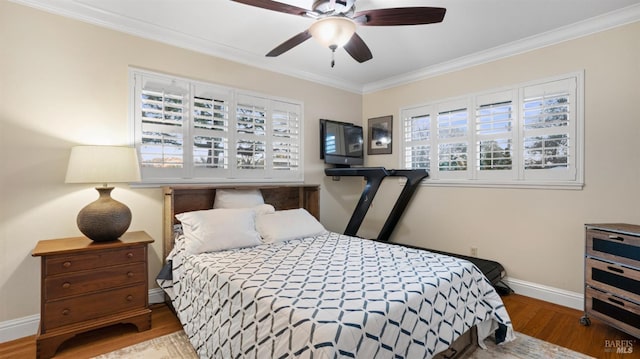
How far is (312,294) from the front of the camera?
5.07 ft

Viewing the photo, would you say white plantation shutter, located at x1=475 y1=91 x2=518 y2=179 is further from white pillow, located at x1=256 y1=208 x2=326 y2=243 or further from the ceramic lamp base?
the ceramic lamp base

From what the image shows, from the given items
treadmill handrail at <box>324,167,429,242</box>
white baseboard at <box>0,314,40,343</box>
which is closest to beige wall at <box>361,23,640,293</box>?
treadmill handrail at <box>324,167,429,242</box>

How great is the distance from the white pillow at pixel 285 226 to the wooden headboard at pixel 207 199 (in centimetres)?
49

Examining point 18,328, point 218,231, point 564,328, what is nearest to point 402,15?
point 218,231

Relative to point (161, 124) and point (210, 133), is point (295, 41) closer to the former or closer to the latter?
point (210, 133)

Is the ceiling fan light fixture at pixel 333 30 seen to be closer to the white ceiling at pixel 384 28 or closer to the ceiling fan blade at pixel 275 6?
the ceiling fan blade at pixel 275 6

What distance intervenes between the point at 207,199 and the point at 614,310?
3511 mm

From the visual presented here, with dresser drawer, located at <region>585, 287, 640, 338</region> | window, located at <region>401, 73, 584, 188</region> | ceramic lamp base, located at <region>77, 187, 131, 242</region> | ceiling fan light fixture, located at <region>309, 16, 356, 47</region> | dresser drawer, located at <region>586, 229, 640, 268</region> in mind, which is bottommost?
dresser drawer, located at <region>585, 287, 640, 338</region>

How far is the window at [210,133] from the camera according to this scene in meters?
2.79

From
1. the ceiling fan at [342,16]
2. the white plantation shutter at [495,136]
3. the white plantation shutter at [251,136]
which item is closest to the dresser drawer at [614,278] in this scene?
the white plantation shutter at [495,136]

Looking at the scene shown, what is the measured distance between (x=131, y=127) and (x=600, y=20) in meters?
4.18

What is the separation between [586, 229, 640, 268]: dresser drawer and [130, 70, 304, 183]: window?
9.57 ft

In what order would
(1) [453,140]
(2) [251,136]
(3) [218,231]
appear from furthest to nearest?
(1) [453,140], (2) [251,136], (3) [218,231]

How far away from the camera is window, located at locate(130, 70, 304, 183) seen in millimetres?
2795
